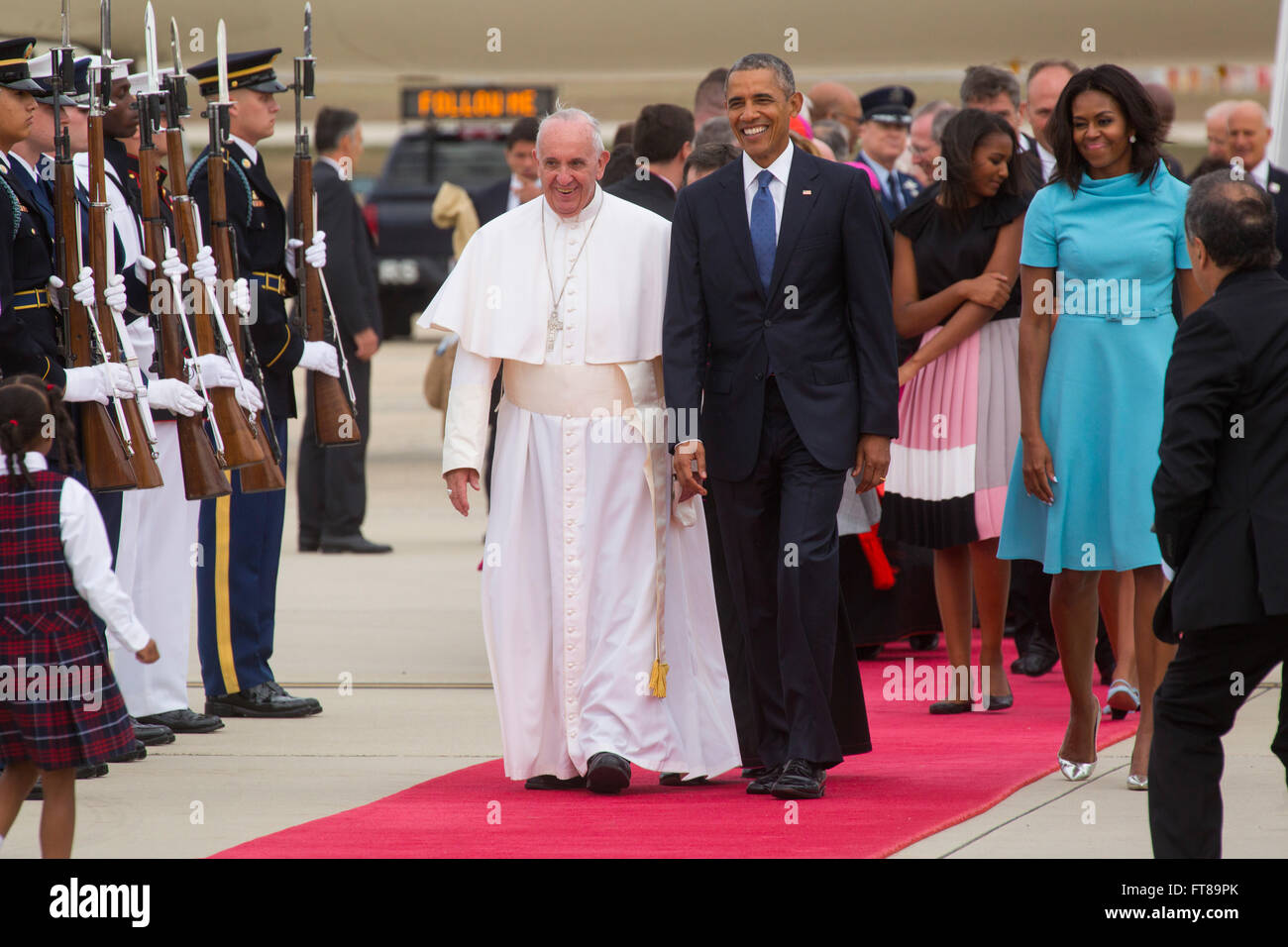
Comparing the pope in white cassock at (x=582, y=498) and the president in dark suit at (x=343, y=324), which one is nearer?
the pope in white cassock at (x=582, y=498)

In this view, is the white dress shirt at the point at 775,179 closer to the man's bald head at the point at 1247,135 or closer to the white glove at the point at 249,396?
the white glove at the point at 249,396

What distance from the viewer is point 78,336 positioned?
18.0 feet

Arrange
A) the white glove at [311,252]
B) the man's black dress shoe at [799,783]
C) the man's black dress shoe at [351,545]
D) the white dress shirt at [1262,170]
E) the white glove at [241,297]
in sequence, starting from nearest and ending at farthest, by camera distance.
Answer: the man's black dress shoe at [799,783]
the white glove at [241,297]
the white glove at [311,252]
the white dress shirt at [1262,170]
the man's black dress shoe at [351,545]

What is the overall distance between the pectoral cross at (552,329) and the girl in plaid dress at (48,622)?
1.57 metres

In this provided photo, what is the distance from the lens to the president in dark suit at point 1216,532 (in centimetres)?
388

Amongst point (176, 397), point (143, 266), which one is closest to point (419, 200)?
point (143, 266)

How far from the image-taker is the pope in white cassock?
214 inches

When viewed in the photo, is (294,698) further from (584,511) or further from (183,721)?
(584,511)

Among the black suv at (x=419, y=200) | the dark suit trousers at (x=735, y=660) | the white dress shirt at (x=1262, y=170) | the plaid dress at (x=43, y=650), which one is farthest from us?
the black suv at (x=419, y=200)

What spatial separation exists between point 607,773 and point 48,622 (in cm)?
166

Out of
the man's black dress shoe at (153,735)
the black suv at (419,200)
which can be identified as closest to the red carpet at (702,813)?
the man's black dress shoe at (153,735)

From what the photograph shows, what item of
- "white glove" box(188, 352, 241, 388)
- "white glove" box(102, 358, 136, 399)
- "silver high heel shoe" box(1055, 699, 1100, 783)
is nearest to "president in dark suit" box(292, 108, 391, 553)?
"white glove" box(188, 352, 241, 388)

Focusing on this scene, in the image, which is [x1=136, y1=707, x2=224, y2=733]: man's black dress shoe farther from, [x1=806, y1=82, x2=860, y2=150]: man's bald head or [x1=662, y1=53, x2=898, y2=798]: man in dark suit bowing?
[x1=806, y1=82, x2=860, y2=150]: man's bald head

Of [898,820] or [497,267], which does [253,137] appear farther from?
[898,820]
